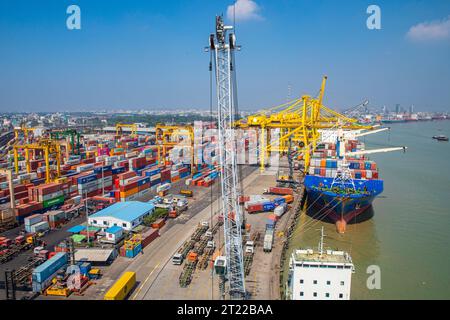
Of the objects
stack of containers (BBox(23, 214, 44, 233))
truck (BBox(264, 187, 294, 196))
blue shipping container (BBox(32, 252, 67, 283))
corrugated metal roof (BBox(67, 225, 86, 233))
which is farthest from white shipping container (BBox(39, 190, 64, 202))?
truck (BBox(264, 187, 294, 196))

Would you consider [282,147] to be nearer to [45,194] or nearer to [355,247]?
[355,247]

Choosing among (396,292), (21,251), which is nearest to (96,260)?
(21,251)

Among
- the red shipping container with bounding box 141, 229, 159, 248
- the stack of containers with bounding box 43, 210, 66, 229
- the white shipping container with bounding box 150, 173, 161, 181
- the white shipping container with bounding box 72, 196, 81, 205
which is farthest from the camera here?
the white shipping container with bounding box 150, 173, 161, 181

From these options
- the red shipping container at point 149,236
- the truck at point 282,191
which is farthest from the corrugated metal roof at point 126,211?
the truck at point 282,191

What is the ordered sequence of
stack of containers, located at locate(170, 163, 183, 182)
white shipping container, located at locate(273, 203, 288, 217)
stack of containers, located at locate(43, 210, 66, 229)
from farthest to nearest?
stack of containers, located at locate(170, 163, 183, 182)
white shipping container, located at locate(273, 203, 288, 217)
stack of containers, located at locate(43, 210, 66, 229)

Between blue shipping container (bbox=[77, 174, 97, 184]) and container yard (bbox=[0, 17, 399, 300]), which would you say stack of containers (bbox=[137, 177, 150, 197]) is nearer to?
container yard (bbox=[0, 17, 399, 300])

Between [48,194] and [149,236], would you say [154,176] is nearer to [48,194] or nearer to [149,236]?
[48,194]

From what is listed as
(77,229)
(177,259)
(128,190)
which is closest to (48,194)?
(128,190)
